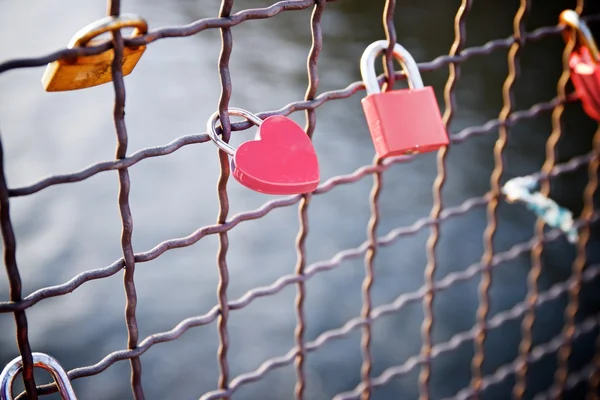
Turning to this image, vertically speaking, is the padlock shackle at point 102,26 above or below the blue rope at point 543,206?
above

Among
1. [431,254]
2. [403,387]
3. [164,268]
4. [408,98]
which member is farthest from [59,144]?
[408,98]

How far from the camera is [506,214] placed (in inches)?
97.4

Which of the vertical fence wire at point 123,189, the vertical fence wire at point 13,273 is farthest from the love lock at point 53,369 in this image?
the vertical fence wire at point 123,189

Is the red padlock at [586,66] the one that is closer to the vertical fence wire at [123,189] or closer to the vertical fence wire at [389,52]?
the vertical fence wire at [389,52]

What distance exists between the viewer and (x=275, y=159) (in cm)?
66

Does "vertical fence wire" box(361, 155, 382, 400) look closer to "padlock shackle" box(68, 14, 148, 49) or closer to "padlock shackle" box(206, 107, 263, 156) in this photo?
"padlock shackle" box(206, 107, 263, 156)

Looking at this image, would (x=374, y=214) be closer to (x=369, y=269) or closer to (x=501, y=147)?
(x=369, y=269)

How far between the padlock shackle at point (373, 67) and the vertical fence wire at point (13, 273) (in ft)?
1.40

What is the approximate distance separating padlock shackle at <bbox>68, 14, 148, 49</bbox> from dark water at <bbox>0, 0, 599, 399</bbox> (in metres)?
1.47

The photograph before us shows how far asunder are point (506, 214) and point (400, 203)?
0.43 m

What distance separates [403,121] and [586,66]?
0.43 m

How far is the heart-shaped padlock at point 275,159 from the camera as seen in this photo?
2.10ft

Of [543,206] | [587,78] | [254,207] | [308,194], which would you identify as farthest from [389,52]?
[254,207]

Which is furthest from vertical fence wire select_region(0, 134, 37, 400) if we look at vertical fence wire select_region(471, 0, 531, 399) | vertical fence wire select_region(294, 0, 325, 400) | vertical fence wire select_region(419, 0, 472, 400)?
vertical fence wire select_region(471, 0, 531, 399)
